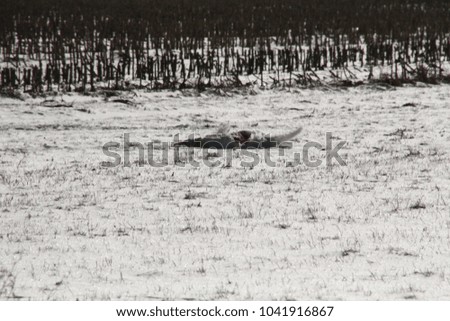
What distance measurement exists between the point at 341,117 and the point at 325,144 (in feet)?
9.14

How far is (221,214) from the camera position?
871 centimetres

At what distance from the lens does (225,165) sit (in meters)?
11.8

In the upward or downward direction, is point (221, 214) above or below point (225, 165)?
above

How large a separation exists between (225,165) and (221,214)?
10.1 feet

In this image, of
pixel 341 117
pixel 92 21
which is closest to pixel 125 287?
pixel 341 117

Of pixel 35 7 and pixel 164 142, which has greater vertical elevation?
pixel 35 7

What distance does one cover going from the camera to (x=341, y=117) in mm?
16000

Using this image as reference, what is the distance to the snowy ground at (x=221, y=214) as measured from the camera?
20.2 feet

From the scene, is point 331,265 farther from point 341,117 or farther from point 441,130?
point 341,117

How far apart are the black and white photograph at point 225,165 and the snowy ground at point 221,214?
1.2 inches

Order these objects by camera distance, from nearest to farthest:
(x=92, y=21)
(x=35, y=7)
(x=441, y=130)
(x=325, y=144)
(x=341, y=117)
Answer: (x=325, y=144) < (x=441, y=130) < (x=341, y=117) < (x=92, y=21) < (x=35, y=7)

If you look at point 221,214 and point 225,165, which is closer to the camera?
point 221,214

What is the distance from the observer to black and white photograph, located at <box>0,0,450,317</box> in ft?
21.0

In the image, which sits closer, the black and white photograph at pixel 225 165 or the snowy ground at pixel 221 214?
the snowy ground at pixel 221 214
